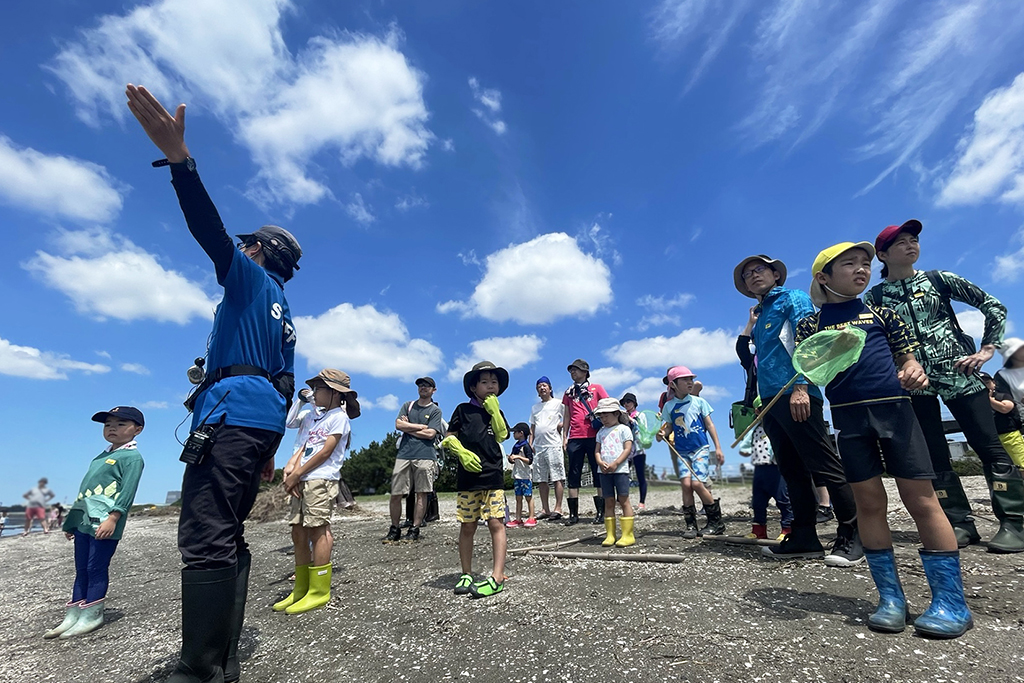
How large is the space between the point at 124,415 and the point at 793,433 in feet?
19.4

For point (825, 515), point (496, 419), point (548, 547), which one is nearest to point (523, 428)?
point (548, 547)

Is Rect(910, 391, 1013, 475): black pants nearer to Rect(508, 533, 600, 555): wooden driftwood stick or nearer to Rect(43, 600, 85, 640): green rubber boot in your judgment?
Rect(508, 533, 600, 555): wooden driftwood stick

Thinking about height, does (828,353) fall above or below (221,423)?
above

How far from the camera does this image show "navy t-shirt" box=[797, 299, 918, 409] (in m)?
2.85

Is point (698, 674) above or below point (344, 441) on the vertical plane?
below

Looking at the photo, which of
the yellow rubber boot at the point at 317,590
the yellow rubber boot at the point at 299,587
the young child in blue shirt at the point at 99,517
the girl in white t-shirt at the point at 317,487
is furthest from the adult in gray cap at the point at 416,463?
the young child in blue shirt at the point at 99,517

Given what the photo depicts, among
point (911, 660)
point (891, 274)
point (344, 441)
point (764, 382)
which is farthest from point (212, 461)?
point (891, 274)

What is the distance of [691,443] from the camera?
6.09 m

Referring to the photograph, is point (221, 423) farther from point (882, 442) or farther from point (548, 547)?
point (548, 547)

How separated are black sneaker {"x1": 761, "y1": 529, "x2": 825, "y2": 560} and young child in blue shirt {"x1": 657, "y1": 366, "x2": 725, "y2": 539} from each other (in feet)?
4.18

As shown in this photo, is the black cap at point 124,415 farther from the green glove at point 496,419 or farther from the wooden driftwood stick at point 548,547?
the wooden driftwood stick at point 548,547

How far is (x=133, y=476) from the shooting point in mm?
4133

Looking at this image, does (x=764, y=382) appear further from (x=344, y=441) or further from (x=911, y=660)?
(x=344, y=441)

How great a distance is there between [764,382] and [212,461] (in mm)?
4238
